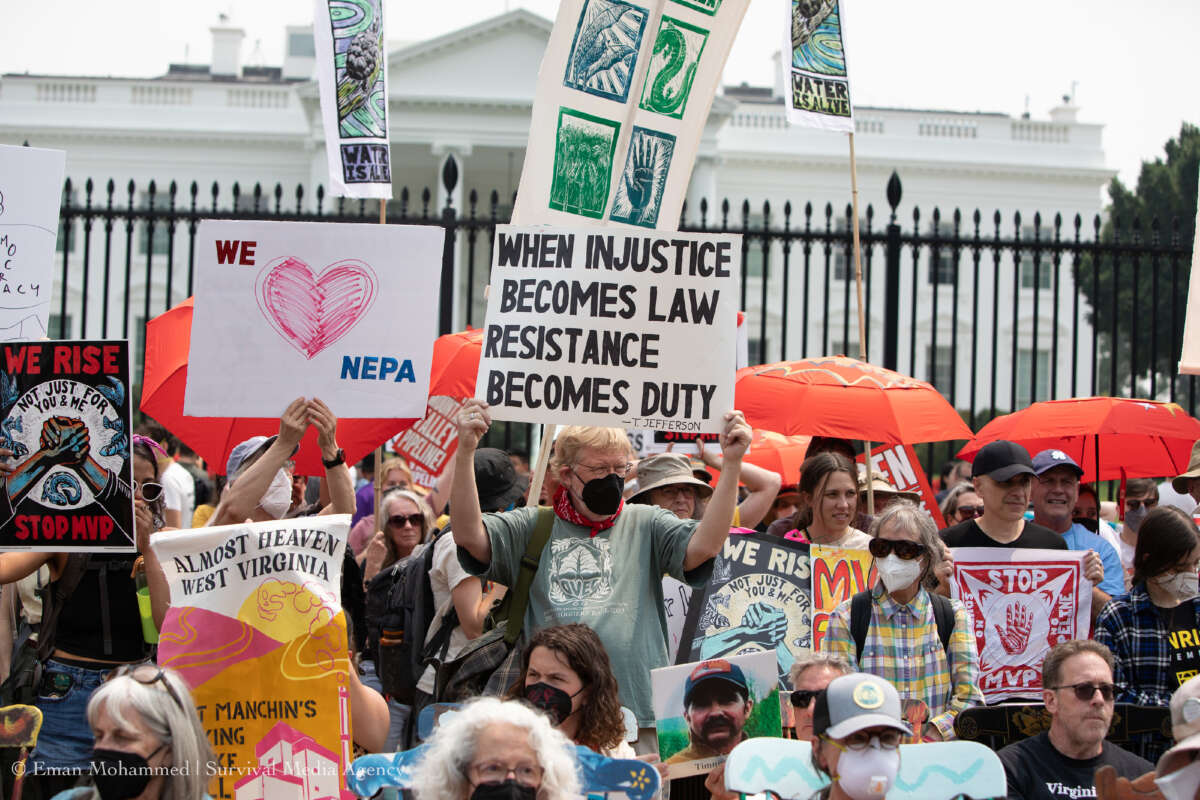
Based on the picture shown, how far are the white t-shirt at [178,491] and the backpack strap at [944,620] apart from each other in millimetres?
4261

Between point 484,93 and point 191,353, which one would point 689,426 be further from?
point 484,93

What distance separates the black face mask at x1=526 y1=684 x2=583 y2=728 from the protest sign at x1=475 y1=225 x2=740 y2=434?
4.00 ft

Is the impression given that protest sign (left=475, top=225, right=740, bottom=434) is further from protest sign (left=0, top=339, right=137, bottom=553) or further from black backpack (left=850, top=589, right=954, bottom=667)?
protest sign (left=0, top=339, right=137, bottom=553)

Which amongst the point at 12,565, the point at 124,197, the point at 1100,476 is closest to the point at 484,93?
the point at 124,197

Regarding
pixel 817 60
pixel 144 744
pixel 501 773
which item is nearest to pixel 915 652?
pixel 501 773

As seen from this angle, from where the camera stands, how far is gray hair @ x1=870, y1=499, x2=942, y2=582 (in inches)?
210

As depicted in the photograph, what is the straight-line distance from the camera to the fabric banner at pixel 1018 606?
19.5 feet

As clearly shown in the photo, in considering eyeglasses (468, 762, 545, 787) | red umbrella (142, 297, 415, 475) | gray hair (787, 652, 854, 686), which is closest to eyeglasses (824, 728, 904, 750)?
gray hair (787, 652, 854, 686)

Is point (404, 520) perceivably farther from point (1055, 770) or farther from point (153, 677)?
point (1055, 770)

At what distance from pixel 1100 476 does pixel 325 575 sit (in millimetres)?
5543

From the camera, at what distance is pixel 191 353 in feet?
18.5

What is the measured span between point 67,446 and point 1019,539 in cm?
382

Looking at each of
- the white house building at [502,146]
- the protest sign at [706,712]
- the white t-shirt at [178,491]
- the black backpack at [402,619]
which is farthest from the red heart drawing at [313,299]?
the white house building at [502,146]

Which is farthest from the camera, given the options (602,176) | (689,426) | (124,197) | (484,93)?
(484,93)
